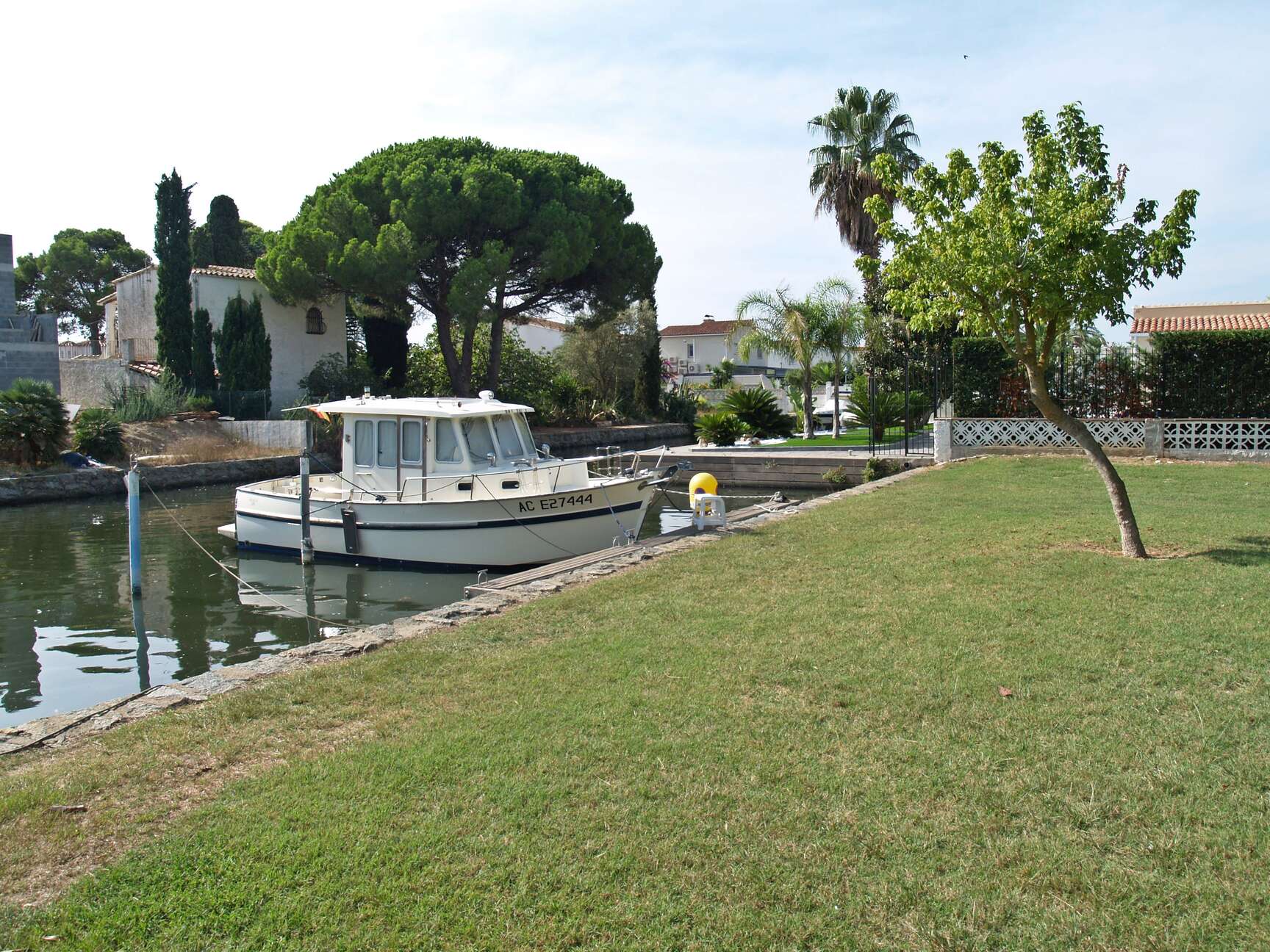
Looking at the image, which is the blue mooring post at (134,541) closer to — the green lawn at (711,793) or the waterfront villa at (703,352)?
the green lawn at (711,793)

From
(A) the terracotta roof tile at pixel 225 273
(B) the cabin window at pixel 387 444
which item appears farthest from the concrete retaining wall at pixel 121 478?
(B) the cabin window at pixel 387 444

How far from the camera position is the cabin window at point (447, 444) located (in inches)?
577

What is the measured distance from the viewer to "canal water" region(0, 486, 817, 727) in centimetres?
924

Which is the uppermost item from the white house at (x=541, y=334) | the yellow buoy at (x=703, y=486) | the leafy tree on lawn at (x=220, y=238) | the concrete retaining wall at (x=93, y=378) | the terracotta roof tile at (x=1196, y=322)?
the leafy tree on lawn at (x=220, y=238)

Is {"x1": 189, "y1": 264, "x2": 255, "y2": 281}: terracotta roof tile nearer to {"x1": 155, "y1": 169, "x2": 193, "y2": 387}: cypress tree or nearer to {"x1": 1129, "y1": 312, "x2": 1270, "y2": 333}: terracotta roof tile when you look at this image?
{"x1": 155, "y1": 169, "x2": 193, "y2": 387}: cypress tree

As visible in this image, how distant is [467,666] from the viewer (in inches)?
240

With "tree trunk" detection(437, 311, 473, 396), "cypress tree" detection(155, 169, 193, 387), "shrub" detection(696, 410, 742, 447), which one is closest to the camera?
"shrub" detection(696, 410, 742, 447)

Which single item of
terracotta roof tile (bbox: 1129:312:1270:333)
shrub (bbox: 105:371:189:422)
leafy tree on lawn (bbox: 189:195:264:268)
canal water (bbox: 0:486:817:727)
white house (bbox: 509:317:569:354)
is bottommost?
canal water (bbox: 0:486:817:727)

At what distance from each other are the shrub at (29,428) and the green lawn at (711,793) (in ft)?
72.1

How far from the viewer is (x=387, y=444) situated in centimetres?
1514

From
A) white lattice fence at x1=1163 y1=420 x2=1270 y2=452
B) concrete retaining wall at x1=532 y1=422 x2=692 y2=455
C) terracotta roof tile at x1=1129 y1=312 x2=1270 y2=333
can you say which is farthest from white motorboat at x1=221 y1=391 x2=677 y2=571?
terracotta roof tile at x1=1129 y1=312 x2=1270 y2=333

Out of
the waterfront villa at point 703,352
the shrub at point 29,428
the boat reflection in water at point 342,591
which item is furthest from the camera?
the waterfront villa at point 703,352

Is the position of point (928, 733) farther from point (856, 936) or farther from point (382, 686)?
point (382, 686)

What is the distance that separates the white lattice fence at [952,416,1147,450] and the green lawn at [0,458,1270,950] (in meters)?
13.5
